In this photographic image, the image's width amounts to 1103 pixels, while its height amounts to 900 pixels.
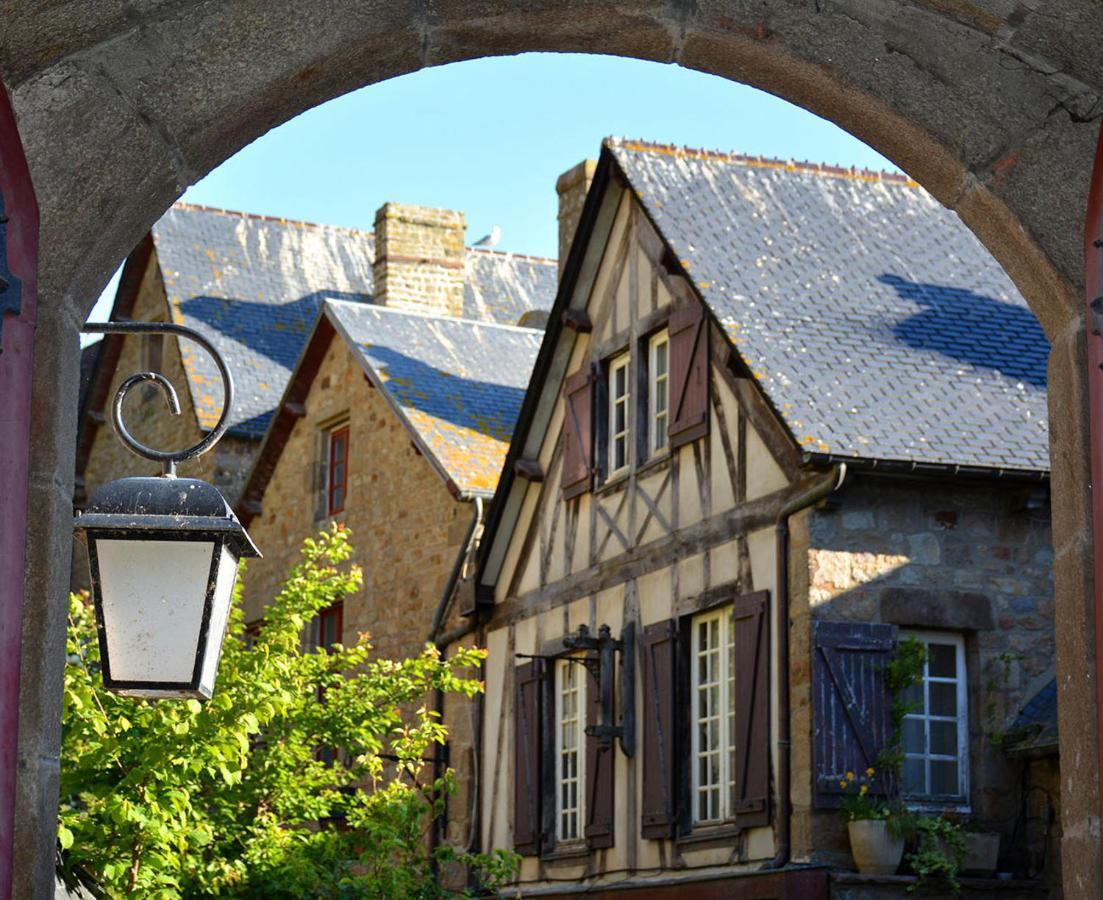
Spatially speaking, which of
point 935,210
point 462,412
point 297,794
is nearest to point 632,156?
point 935,210

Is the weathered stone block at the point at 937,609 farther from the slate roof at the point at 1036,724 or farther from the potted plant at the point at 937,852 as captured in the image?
the potted plant at the point at 937,852

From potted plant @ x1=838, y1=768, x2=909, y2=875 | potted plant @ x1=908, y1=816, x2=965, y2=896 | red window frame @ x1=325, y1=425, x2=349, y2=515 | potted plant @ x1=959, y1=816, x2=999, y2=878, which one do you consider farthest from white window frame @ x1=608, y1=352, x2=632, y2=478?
red window frame @ x1=325, y1=425, x2=349, y2=515

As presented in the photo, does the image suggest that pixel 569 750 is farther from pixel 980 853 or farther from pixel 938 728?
pixel 980 853

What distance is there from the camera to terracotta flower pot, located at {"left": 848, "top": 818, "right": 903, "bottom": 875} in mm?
11125

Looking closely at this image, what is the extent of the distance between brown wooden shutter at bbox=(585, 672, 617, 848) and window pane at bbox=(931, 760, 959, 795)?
241 cm

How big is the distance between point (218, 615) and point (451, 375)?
13.5 meters

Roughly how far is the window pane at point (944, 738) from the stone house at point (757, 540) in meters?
0.03

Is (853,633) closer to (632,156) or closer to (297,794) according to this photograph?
(297,794)

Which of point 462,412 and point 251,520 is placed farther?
point 251,520

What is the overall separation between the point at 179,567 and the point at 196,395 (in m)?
16.3

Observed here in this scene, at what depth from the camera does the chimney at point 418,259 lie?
67.2 ft

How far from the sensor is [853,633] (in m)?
11.6

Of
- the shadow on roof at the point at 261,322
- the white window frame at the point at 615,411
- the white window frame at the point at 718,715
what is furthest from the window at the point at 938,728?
the shadow on roof at the point at 261,322

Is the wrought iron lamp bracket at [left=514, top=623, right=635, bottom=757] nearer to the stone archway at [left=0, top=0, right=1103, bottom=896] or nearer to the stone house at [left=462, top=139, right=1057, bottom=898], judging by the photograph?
the stone house at [left=462, top=139, right=1057, bottom=898]
